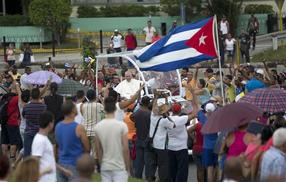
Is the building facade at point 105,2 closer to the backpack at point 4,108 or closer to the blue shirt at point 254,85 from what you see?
the blue shirt at point 254,85

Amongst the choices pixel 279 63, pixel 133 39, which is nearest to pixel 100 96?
pixel 279 63

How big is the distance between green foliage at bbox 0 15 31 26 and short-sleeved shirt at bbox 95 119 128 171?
37.4 m

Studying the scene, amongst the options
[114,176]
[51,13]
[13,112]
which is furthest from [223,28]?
[114,176]

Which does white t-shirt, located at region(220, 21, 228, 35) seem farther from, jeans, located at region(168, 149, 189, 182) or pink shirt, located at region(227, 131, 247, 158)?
pink shirt, located at region(227, 131, 247, 158)

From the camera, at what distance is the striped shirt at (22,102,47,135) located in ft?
47.6

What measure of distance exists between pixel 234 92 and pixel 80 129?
8455mm

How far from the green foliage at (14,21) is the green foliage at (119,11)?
12.4 ft

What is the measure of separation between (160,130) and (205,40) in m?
3.58

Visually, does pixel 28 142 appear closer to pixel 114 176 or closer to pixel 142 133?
pixel 142 133

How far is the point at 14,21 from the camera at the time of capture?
49.0 metres

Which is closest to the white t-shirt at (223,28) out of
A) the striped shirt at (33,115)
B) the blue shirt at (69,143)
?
the striped shirt at (33,115)

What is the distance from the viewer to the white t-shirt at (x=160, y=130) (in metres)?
14.6

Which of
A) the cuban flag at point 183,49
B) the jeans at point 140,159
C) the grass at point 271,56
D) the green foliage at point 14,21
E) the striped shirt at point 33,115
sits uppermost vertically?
the green foliage at point 14,21

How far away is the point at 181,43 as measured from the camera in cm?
1836
